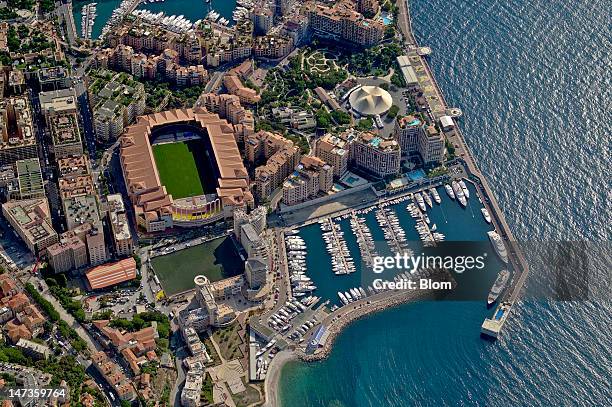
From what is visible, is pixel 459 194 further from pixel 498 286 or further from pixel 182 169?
pixel 182 169

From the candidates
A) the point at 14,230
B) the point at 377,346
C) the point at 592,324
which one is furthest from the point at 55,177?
the point at 592,324

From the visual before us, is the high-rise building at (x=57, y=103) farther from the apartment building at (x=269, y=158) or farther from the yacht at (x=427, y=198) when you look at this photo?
the yacht at (x=427, y=198)

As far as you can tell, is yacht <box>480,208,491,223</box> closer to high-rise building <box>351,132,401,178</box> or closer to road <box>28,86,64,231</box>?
high-rise building <box>351,132,401,178</box>

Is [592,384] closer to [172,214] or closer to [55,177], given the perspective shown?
[172,214]

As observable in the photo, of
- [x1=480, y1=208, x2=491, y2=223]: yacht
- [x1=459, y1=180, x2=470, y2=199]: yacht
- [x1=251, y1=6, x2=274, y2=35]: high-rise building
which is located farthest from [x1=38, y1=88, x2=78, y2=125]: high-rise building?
[x1=480, y1=208, x2=491, y2=223]: yacht

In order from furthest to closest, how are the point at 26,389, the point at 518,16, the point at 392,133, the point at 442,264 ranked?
the point at 518,16
the point at 392,133
the point at 442,264
the point at 26,389

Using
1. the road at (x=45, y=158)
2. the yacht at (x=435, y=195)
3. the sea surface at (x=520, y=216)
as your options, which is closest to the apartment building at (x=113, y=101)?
the road at (x=45, y=158)
